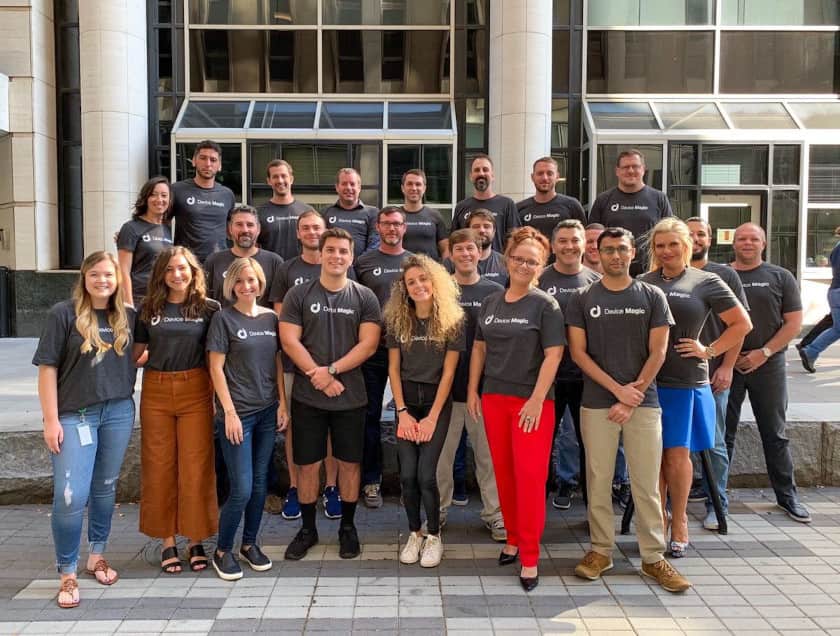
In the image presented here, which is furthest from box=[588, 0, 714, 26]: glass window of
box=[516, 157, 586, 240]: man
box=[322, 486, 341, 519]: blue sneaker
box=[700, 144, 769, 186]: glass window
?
box=[322, 486, 341, 519]: blue sneaker

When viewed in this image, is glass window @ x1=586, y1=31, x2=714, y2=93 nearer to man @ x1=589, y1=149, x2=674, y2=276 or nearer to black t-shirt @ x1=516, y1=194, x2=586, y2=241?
man @ x1=589, y1=149, x2=674, y2=276

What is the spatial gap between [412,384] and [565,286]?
1372 mm

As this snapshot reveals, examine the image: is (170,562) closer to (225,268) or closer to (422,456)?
(422,456)

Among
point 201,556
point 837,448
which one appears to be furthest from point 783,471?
point 201,556

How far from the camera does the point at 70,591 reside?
14.0ft

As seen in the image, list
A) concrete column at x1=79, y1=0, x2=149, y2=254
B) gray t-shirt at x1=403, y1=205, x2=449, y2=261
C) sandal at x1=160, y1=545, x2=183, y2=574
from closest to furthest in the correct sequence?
sandal at x1=160, y1=545, x2=183, y2=574 → gray t-shirt at x1=403, y1=205, x2=449, y2=261 → concrete column at x1=79, y1=0, x2=149, y2=254

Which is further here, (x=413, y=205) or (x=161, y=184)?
(x=413, y=205)

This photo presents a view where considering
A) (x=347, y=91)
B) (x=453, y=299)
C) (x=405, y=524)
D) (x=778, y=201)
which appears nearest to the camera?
(x=453, y=299)

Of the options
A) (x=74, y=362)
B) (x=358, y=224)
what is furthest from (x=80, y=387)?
(x=358, y=224)

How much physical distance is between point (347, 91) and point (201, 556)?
37.8 ft

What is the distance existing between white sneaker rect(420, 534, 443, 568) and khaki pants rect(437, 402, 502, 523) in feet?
1.43

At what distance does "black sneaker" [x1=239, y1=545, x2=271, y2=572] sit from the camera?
15.5 ft

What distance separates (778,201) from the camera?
1354 centimetres

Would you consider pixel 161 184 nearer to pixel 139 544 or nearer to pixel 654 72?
pixel 139 544
